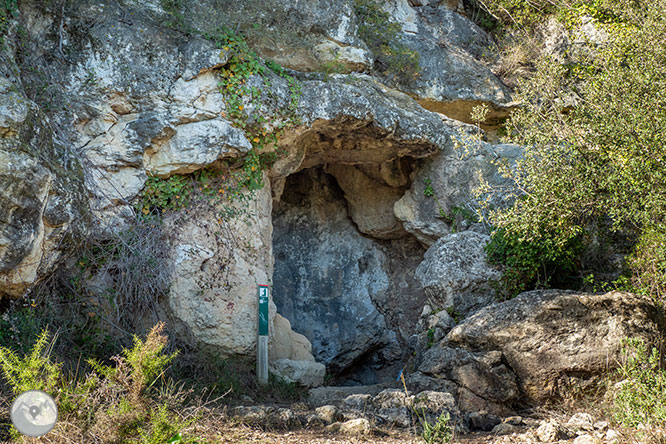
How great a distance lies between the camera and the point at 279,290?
452 inches

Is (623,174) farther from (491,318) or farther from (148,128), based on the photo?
(148,128)

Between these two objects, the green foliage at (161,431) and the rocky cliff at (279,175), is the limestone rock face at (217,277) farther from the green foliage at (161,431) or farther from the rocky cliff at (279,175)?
the green foliage at (161,431)

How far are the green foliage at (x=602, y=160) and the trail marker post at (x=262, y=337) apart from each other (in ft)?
11.3

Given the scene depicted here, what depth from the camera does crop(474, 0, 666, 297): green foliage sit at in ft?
22.8

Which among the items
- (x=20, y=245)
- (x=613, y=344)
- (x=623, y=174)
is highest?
(x=623, y=174)

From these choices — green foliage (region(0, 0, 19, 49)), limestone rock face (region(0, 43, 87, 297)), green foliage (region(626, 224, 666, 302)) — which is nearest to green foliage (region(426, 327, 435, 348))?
green foliage (region(626, 224, 666, 302))

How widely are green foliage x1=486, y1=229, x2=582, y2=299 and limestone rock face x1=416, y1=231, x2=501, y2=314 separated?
0.18m

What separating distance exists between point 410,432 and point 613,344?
3074mm

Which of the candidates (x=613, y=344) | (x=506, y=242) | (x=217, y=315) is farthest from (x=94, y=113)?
(x=613, y=344)

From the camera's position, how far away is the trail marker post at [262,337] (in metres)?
8.03

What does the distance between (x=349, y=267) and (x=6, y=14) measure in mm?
7257

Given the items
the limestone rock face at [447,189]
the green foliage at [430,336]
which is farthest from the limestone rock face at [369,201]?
the green foliage at [430,336]

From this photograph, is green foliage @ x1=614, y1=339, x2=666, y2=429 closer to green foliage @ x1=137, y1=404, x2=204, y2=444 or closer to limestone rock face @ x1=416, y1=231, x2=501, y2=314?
limestone rock face @ x1=416, y1=231, x2=501, y2=314

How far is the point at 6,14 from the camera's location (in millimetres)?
6992
